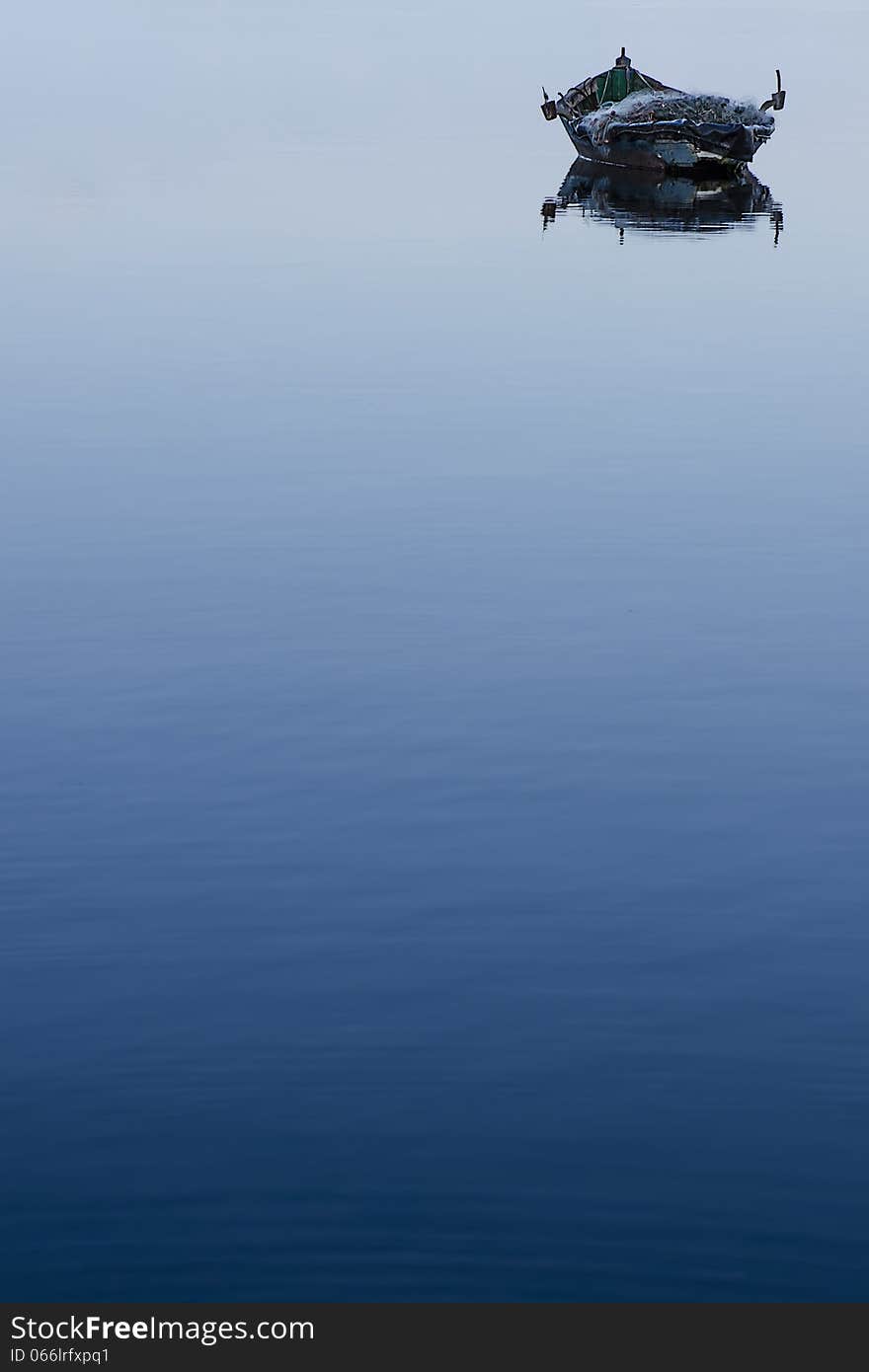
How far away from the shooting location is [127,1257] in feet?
43.5

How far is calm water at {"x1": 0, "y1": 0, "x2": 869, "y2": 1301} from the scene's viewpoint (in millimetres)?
13922

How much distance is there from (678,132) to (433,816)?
3404 inches

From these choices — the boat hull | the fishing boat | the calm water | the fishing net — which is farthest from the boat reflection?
the calm water

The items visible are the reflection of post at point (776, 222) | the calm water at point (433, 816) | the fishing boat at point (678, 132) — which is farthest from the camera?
the fishing boat at point (678, 132)

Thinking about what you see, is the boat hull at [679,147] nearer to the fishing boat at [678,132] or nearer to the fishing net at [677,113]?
the fishing boat at [678,132]

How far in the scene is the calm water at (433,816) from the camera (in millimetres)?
13922

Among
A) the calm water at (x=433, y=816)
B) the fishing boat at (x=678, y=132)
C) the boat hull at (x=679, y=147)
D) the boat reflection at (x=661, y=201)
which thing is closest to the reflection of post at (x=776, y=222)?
the boat reflection at (x=661, y=201)

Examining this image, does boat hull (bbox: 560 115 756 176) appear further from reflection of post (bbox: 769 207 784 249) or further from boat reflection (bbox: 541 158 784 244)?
reflection of post (bbox: 769 207 784 249)

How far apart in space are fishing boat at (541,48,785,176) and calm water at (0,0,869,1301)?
52.8 metres

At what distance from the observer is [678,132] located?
101188 millimetres

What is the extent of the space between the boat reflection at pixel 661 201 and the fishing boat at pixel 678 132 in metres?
0.93

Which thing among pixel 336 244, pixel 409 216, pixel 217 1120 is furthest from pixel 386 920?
pixel 409 216

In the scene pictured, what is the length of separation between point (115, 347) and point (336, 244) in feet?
74.8

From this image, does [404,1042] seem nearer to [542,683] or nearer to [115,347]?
[542,683]
